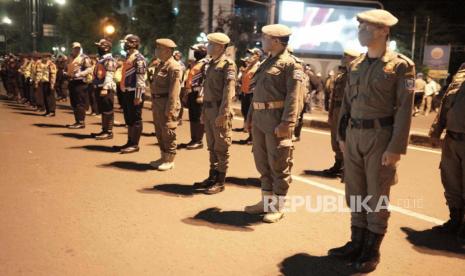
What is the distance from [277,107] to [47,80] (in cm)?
1082

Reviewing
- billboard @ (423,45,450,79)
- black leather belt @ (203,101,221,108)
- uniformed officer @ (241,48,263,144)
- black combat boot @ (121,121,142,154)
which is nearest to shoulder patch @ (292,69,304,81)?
black leather belt @ (203,101,221,108)

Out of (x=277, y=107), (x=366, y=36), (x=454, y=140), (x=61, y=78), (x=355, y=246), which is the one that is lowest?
(x=355, y=246)

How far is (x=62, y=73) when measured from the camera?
1844 cm

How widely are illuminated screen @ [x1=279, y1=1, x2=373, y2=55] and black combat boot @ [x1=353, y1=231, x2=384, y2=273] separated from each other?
98.7ft

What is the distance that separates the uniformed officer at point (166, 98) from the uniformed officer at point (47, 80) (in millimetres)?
7443

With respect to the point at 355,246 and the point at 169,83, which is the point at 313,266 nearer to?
the point at 355,246

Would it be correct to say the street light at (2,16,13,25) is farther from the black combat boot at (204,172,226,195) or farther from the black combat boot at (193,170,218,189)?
the black combat boot at (204,172,226,195)

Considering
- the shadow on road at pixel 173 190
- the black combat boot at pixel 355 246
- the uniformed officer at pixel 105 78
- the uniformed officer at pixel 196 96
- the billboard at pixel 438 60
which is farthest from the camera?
the billboard at pixel 438 60

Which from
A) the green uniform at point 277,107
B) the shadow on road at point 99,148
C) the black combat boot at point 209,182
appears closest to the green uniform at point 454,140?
the green uniform at point 277,107

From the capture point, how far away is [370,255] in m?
4.32

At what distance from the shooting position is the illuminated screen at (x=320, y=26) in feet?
110

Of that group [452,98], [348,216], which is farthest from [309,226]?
[452,98]

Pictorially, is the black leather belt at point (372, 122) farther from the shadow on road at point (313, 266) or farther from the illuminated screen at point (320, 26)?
the illuminated screen at point (320, 26)

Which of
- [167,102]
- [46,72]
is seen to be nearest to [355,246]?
[167,102]
